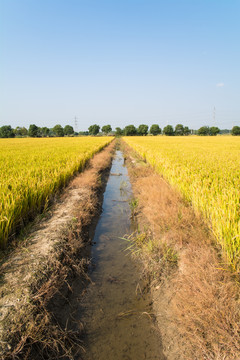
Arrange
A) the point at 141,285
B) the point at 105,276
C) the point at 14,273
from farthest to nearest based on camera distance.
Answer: the point at 105,276
the point at 141,285
the point at 14,273

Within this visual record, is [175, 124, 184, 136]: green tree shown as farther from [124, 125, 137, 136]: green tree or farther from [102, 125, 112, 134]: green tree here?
[102, 125, 112, 134]: green tree

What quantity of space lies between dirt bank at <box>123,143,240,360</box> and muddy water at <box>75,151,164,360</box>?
0.56 feet

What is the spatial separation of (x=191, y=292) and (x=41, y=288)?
154 cm

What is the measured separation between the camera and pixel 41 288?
184 cm

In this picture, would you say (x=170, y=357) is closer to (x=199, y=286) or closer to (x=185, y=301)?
(x=185, y=301)

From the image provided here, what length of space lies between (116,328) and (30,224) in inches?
87.6

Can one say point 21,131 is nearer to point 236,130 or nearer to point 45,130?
point 45,130

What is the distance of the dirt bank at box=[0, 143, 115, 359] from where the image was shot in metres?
1.43

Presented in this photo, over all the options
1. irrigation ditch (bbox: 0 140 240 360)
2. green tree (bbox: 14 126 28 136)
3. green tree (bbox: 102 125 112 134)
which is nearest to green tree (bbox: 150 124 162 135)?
green tree (bbox: 102 125 112 134)

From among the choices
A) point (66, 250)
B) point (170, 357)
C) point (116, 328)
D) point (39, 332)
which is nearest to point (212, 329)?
point (170, 357)

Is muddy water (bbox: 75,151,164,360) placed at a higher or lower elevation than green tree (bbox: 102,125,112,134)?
lower

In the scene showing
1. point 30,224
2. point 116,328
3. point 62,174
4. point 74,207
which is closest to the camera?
point 116,328

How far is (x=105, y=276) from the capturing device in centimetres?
249

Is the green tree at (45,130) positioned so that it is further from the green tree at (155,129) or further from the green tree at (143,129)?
the green tree at (155,129)
